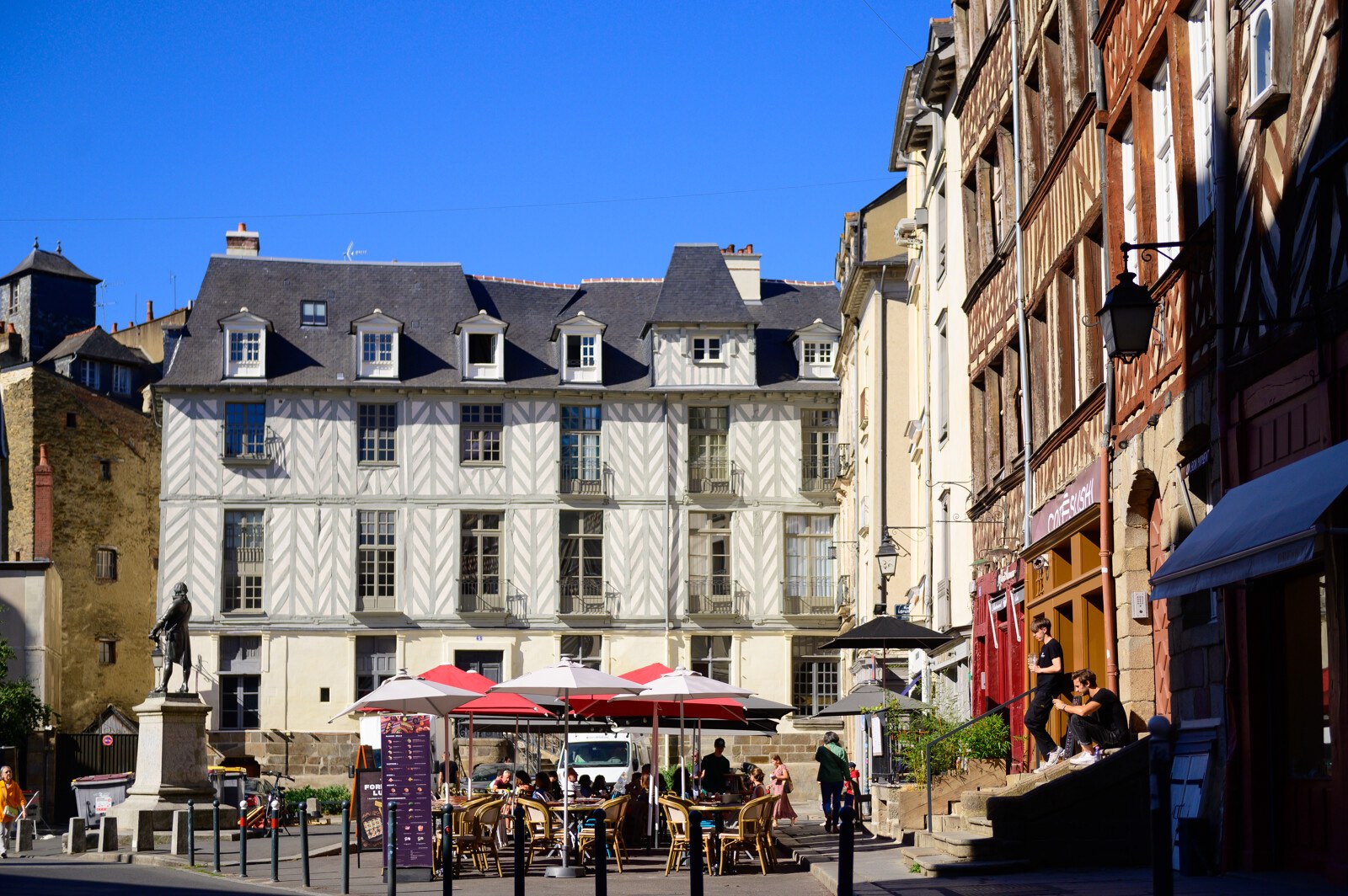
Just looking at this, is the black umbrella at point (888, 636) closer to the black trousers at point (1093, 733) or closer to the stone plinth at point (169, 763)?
the black trousers at point (1093, 733)

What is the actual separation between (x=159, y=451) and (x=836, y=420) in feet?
72.2

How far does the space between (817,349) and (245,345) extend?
1447 centimetres

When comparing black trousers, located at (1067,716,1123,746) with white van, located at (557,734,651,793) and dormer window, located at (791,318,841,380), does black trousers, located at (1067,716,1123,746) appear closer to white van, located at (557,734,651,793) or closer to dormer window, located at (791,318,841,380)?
white van, located at (557,734,651,793)

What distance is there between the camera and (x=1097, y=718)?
44.8 ft

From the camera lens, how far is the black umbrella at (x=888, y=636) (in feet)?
67.3

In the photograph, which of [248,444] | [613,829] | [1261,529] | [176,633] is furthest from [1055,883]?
[248,444]

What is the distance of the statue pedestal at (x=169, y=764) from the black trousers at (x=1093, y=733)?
48.1ft

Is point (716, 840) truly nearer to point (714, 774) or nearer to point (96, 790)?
point (714, 774)

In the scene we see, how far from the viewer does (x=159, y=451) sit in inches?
2140

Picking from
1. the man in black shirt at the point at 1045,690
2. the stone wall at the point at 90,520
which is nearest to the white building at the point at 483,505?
the stone wall at the point at 90,520

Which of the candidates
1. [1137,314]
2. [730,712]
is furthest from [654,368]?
[1137,314]

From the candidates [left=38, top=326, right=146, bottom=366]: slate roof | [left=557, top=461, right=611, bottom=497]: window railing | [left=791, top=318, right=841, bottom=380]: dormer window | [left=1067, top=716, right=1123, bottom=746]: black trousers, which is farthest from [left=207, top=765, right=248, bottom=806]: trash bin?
[left=38, top=326, right=146, bottom=366]: slate roof

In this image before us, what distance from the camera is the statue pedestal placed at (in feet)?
80.6

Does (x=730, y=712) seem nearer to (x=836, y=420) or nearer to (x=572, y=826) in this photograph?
(x=572, y=826)
